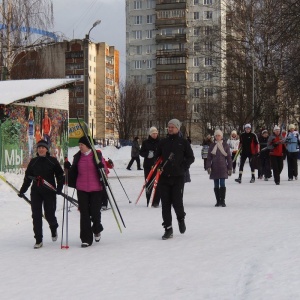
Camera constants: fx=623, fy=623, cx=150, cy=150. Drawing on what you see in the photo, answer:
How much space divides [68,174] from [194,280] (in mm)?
3019

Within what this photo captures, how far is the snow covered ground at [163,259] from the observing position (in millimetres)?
5879

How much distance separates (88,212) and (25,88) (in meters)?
13.5

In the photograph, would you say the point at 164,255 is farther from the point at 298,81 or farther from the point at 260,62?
the point at 260,62

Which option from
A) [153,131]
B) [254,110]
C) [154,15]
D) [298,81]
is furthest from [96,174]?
[154,15]

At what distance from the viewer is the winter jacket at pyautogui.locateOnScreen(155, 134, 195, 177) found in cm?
908

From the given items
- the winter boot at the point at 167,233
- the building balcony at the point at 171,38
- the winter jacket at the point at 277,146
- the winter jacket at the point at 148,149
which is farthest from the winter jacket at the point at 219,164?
the building balcony at the point at 171,38

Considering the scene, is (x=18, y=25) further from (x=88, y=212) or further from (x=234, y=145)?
(x=88, y=212)

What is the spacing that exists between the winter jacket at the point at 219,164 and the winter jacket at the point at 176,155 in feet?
13.1

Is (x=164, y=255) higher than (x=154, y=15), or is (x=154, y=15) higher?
(x=154, y=15)

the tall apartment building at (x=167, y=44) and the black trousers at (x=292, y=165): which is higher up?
the tall apartment building at (x=167, y=44)

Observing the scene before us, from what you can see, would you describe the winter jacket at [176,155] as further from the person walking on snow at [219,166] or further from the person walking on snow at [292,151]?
the person walking on snow at [292,151]

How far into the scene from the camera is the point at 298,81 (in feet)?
91.1

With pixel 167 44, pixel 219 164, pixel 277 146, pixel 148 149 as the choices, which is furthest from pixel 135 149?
pixel 167 44

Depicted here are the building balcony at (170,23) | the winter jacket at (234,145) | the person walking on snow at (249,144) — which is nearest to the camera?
the person walking on snow at (249,144)
